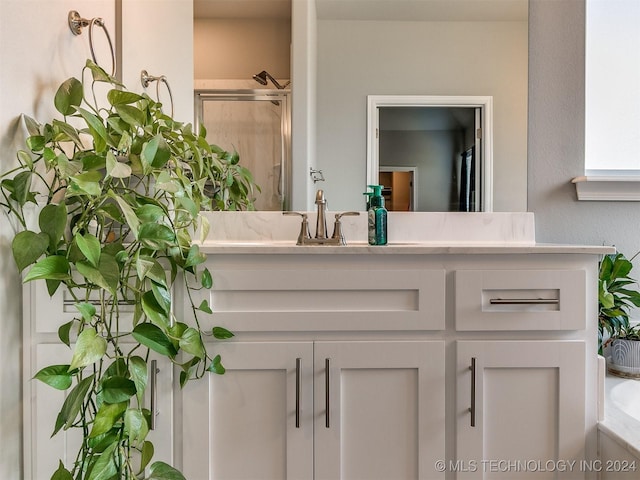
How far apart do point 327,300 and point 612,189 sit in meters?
1.26

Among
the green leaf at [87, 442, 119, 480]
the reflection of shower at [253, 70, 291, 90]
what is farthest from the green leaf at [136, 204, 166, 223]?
the reflection of shower at [253, 70, 291, 90]

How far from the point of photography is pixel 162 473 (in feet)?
2.97

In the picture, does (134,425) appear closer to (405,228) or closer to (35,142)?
(35,142)

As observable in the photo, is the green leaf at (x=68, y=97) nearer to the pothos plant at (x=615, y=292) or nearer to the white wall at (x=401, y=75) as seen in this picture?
the white wall at (x=401, y=75)

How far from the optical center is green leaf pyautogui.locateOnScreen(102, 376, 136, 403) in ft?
2.76

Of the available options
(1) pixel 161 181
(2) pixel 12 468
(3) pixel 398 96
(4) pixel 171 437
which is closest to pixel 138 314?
(1) pixel 161 181

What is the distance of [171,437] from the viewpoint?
1.05 m

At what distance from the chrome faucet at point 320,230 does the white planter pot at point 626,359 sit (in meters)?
1.11

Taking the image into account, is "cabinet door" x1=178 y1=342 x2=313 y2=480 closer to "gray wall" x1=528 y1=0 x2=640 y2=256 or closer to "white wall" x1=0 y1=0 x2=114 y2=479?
"white wall" x1=0 y1=0 x2=114 y2=479

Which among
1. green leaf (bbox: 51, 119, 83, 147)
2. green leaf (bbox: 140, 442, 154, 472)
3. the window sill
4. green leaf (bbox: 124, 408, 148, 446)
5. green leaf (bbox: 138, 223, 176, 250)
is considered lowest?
green leaf (bbox: 140, 442, 154, 472)

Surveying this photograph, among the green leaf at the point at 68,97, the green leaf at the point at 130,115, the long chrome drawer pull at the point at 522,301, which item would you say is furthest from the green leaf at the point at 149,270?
the long chrome drawer pull at the point at 522,301

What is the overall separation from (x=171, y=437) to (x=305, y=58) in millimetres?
1303

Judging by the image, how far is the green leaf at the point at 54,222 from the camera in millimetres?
864

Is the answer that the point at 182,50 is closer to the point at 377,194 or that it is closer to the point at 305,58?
the point at 305,58
